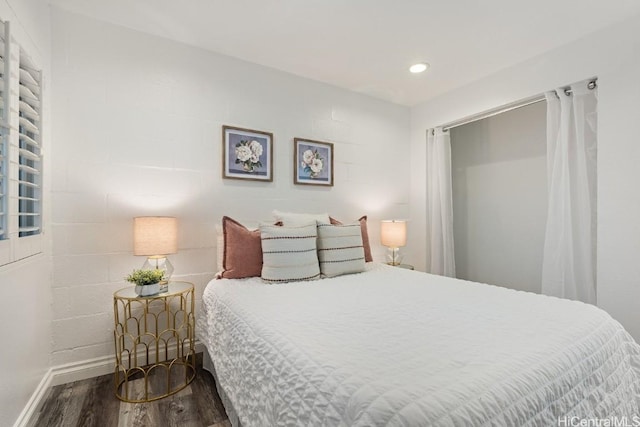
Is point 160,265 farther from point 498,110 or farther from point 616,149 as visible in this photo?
point 616,149

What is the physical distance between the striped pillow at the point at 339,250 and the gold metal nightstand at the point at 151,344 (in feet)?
3.06

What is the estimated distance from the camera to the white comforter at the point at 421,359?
0.83m

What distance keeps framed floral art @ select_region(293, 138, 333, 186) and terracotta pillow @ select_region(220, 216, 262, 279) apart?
86 centimetres

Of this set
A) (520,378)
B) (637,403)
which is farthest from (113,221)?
(637,403)

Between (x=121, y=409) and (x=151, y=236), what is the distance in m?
0.98

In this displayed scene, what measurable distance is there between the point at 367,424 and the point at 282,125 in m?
2.52

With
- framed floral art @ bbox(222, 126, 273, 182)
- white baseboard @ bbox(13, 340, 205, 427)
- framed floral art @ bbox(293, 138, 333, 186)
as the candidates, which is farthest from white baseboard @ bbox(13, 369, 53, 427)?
framed floral art @ bbox(293, 138, 333, 186)

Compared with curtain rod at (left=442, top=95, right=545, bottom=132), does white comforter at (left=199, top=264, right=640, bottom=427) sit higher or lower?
lower

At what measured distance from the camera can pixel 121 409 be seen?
177 cm

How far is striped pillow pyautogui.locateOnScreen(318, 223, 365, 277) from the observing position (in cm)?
230

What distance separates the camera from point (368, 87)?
127 inches

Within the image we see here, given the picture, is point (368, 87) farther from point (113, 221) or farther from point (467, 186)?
point (113, 221)

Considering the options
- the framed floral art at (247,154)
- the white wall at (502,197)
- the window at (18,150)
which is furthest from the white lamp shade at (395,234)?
the window at (18,150)

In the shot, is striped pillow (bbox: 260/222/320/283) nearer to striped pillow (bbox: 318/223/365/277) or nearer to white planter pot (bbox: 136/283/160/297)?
striped pillow (bbox: 318/223/365/277)
